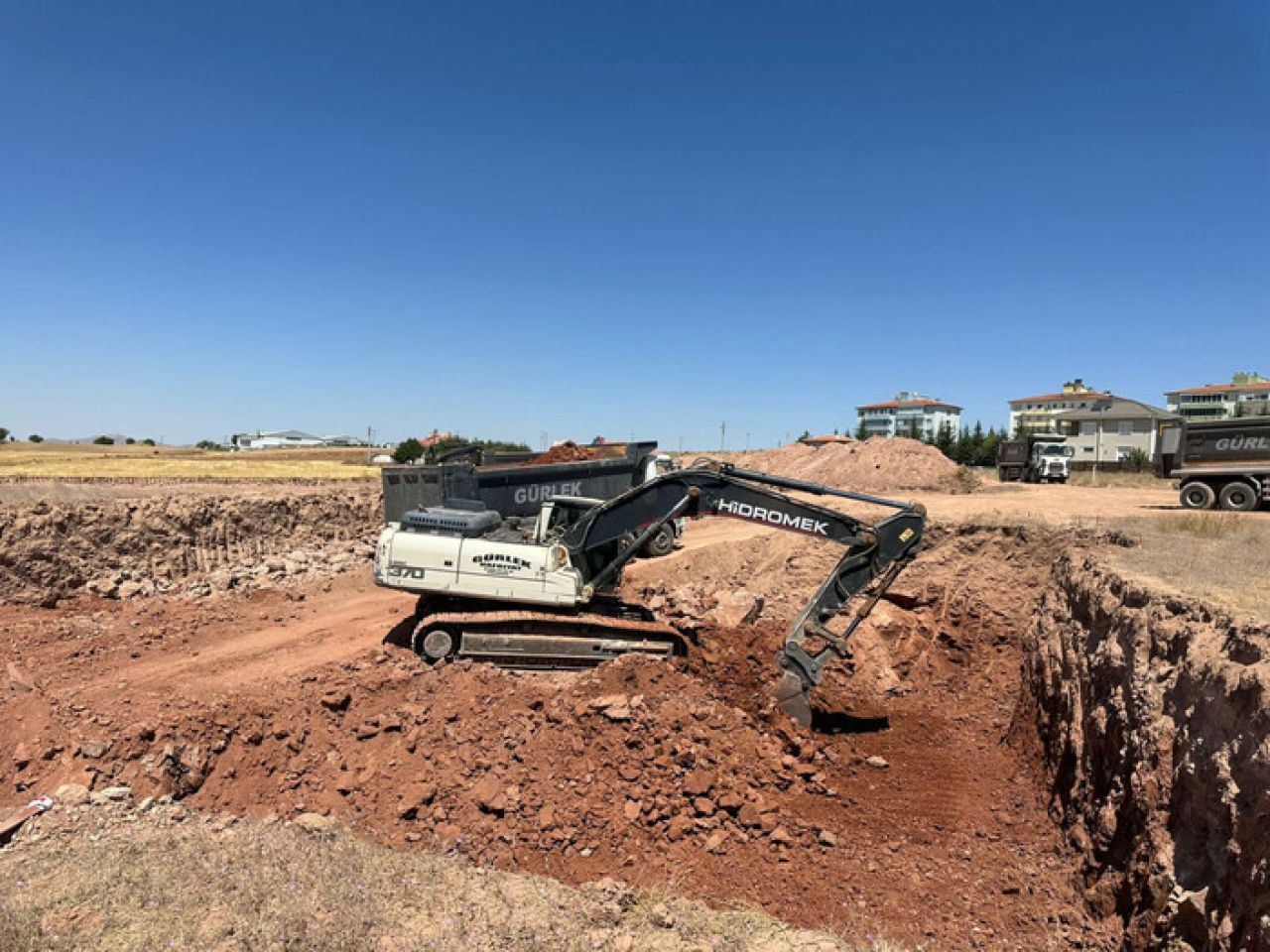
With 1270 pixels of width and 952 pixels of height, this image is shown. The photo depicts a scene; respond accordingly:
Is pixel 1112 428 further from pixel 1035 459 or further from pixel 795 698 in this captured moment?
pixel 795 698

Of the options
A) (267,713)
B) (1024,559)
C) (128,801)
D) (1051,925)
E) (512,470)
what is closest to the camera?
(1051,925)

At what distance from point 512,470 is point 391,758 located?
7067mm

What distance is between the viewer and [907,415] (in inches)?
4318

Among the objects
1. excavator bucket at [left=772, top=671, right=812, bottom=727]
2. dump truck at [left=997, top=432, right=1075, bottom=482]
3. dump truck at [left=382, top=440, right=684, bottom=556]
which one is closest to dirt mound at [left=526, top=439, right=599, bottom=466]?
dump truck at [left=382, top=440, right=684, bottom=556]

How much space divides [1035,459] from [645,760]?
28814 mm

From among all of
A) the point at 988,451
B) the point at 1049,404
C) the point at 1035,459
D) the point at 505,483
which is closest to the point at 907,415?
the point at 1049,404

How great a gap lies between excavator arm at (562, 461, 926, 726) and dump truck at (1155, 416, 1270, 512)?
14.0 m

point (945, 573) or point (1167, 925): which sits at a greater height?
point (945, 573)

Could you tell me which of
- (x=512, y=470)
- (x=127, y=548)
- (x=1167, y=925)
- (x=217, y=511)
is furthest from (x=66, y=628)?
(x=1167, y=925)

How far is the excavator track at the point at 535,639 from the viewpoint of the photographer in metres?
9.43

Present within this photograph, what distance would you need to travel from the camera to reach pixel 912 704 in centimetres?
1004

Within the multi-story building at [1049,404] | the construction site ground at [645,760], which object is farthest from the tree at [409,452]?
the multi-story building at [1049,404]

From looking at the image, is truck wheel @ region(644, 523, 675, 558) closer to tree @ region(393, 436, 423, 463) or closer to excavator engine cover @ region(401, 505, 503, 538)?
excavator engine cover @ region(401, 505, 503, 538)

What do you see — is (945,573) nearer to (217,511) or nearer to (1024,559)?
(1024,559)
